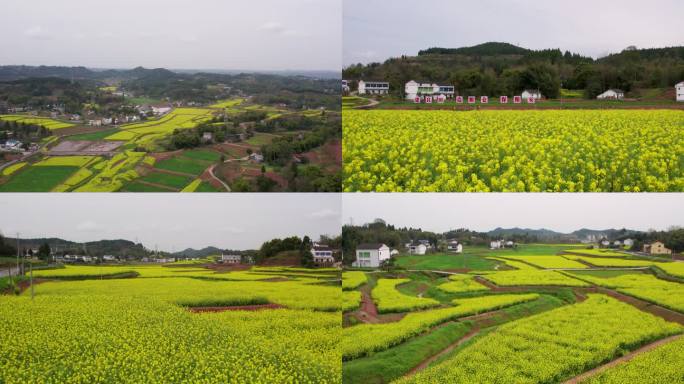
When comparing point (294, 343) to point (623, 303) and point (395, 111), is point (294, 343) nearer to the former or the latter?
point (395, 111)

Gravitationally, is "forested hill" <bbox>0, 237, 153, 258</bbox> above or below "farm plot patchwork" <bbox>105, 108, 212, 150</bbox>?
below

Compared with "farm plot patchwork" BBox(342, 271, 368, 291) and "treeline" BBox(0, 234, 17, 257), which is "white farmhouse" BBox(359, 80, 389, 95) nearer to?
"farm plot patchwork" BBox(342, 271, 368, 291)

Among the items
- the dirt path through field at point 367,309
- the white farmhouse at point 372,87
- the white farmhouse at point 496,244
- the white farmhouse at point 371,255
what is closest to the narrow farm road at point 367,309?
the dirt path through field at point 367,309

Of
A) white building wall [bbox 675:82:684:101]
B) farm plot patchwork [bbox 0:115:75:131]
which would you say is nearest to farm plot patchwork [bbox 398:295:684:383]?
white building wall [bbox 675:82:684:101]

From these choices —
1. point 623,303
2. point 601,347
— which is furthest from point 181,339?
point 623,303

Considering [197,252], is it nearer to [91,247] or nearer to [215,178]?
[215,178]

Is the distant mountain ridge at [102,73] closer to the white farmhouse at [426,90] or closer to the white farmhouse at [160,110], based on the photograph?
the white farmhouse at [160,110]
